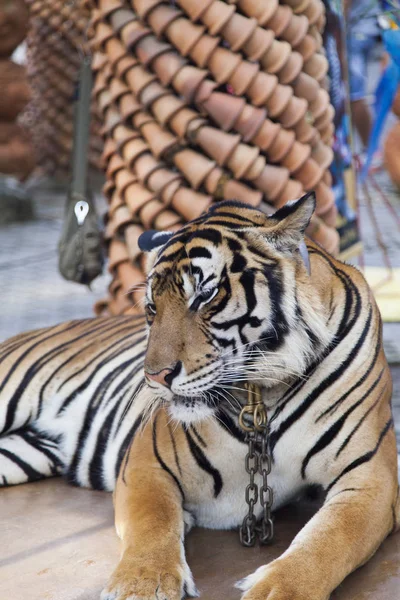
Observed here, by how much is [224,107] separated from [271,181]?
356 millimetres

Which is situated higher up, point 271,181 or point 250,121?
point 250,121

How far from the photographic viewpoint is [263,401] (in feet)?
7.68

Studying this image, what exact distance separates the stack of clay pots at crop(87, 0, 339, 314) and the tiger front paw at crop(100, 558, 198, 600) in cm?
159

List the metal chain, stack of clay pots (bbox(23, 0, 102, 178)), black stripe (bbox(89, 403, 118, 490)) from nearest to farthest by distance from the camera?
the metal chain → black stripe (bbox(89, 403, 118, 490)) → stack of clay pots (bbox(23, 0, 102, 178))

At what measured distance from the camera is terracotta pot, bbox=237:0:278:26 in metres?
3.59

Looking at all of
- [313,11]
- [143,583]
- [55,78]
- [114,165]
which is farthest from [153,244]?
[55,78]

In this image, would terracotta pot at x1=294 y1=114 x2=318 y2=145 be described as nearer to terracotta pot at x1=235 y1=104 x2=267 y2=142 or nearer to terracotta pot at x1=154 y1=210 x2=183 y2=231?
terracotta pot at x1=235 y1=104 x2=267 y2=142

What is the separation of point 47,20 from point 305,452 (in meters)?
11.5

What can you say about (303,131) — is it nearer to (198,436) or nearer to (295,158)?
(295,158)

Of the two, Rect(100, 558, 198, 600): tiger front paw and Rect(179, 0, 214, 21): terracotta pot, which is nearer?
Rect(100, 558, 198, 600): tiger front paw

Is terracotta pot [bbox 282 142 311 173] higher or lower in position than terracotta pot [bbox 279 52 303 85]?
lower

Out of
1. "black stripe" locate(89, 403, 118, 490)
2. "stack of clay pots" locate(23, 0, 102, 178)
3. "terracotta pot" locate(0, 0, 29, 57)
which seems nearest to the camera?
"black stripe" locate(89, 403, 118, 490)

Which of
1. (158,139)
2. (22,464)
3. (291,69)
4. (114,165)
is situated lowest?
(22,464)

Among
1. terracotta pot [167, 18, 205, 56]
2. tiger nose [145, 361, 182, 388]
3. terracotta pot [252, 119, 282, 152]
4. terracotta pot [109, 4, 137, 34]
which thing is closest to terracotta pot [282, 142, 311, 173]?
terracotta pot [252, 119, 282, 152]
